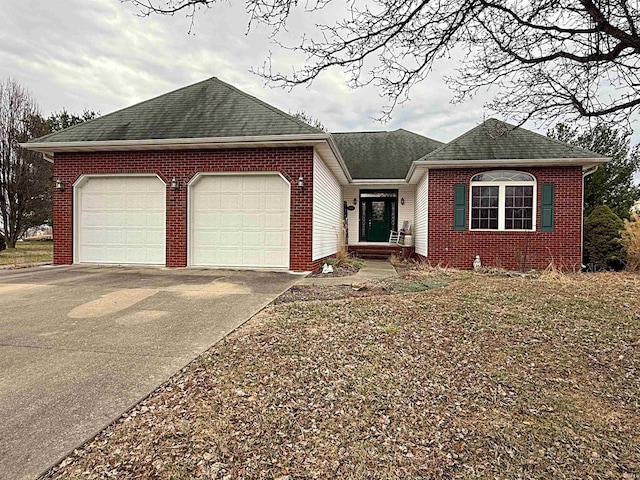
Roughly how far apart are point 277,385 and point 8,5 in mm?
7964

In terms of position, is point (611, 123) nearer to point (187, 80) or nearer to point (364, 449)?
point (364, 449)

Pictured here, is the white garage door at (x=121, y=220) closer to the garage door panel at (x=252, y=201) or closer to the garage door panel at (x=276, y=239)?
the garage door panel at (x=252, y=201)

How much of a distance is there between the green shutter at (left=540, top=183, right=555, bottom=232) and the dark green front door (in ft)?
19.7

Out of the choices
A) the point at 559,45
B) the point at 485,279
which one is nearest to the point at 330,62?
the point at 559,45

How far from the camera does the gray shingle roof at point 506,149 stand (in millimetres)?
10031

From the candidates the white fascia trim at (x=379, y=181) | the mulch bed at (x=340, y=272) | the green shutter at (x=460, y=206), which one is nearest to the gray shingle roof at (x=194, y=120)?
the mulch bed at (x=340, y=272)

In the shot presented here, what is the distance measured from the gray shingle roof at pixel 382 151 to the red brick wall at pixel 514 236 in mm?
3758

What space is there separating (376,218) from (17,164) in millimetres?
16405

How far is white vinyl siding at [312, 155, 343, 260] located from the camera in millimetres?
8984

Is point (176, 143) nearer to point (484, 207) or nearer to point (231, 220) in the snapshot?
point (231, 220)

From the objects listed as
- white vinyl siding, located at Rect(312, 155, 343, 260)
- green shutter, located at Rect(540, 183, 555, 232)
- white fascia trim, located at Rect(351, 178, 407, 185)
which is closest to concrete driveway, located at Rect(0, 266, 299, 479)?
white vinyl siding, located at Rect(312, 155, 343, 260)

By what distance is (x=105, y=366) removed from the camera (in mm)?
2967

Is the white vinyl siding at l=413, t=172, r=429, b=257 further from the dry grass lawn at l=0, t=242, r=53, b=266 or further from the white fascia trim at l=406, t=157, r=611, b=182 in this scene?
the dry grass lawn at l=0, t=242, r=53, b=266

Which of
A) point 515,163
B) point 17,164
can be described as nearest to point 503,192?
point 515,163
